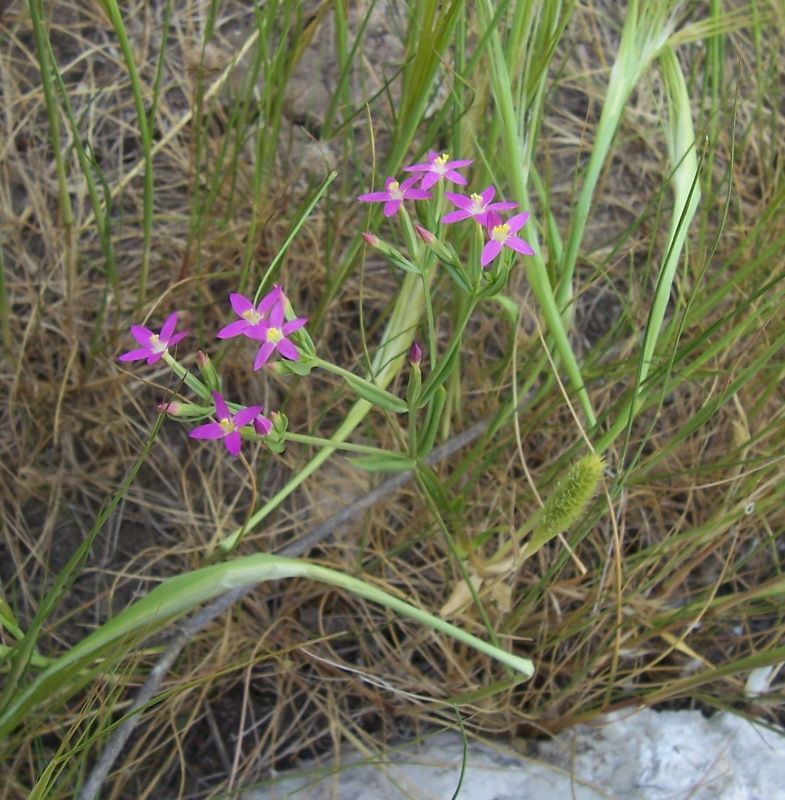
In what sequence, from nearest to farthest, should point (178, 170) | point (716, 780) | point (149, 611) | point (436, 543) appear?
point (149, 611) → point (716, 780) → point (436, 543) → point (178, 170)

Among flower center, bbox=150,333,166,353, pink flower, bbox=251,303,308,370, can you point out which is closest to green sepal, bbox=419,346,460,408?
pink flower, bbox=251,303,308,370

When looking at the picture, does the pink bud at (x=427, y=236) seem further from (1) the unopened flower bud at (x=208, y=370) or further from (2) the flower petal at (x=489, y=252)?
(1) the unopened flower bud at (x=208, y=370)

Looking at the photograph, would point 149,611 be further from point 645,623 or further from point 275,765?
point 645,623

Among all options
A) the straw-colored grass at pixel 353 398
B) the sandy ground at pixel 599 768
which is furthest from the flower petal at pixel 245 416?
the sandy ground at pixel 599 768

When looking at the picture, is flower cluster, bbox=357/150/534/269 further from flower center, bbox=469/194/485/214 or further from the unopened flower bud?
the unopened flower bud

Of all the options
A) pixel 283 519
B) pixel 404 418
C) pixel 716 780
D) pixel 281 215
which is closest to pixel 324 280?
pixel 281 215

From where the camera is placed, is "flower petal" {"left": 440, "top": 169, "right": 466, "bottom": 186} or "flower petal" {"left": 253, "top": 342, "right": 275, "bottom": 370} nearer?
"flower petal" {"left": 253, "top": 342, "right": 275, "bottom": 370}
